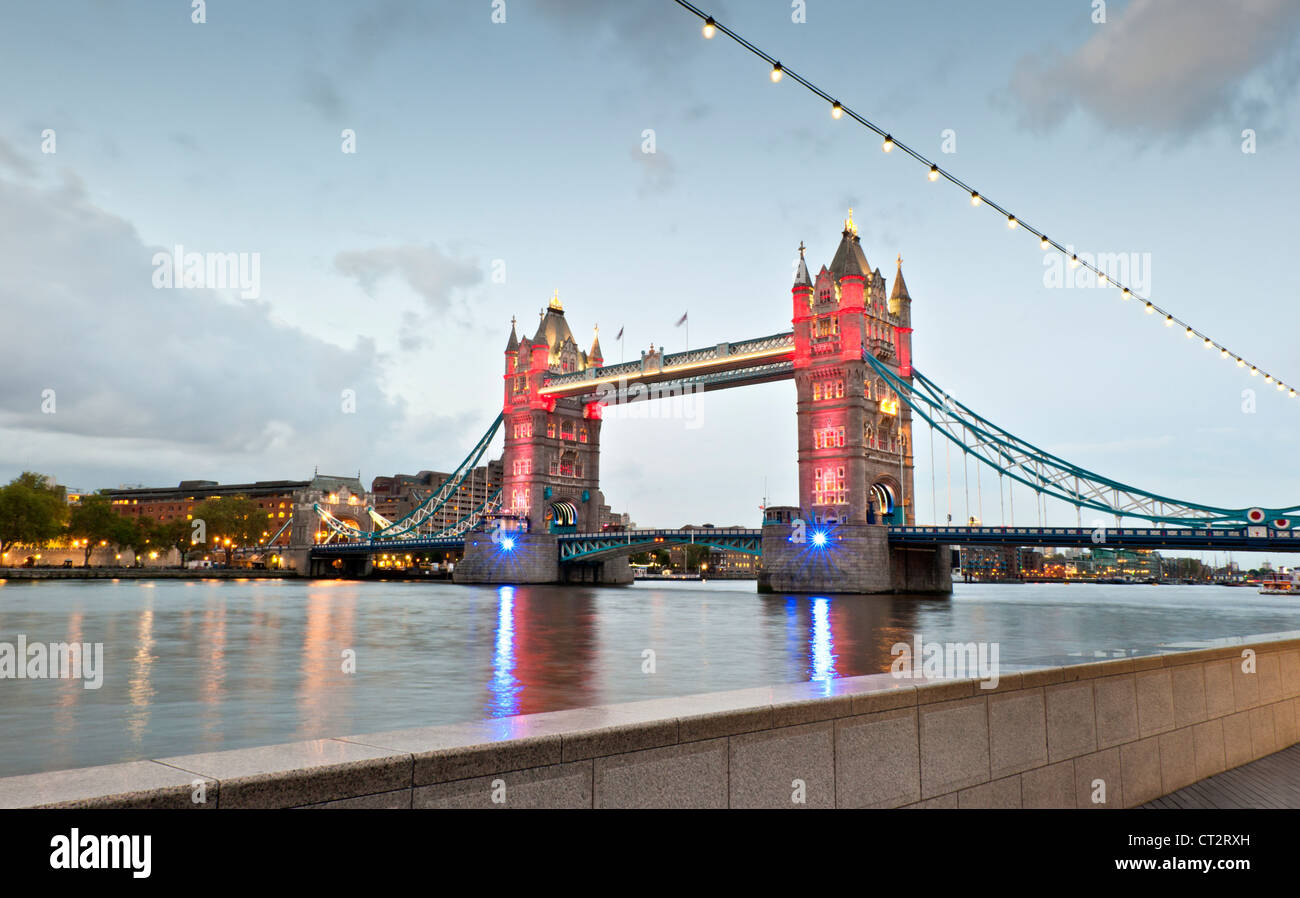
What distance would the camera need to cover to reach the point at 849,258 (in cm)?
6575

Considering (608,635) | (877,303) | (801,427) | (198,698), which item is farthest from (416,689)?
(877,303)

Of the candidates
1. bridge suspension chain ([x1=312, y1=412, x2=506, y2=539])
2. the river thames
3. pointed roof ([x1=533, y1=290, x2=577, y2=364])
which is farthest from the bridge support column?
the river thames

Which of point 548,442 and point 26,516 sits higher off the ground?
point 548,442

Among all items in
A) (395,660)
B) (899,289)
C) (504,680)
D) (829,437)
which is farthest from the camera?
(899,289)

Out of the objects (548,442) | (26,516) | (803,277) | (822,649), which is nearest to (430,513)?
(548,442)

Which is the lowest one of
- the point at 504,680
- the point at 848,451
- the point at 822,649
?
the point at 822,649

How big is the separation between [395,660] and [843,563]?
43.5 m

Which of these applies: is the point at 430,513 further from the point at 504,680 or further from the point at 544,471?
the point at 504,680

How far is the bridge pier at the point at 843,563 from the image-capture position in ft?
192
